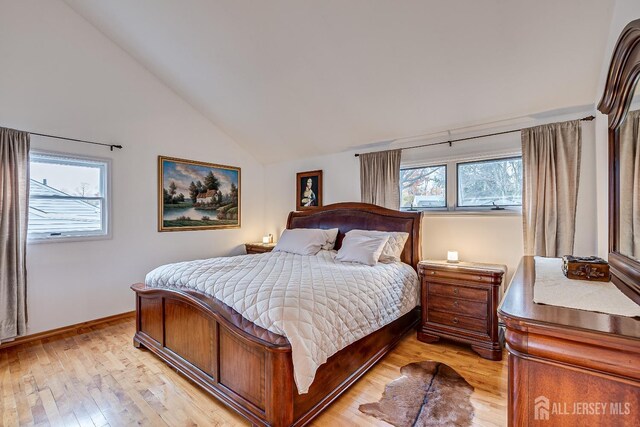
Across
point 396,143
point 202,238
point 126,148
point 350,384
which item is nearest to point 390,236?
point 396,143

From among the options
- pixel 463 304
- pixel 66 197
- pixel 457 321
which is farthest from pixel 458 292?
pixel 66 197

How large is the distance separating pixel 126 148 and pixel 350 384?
3671 mm

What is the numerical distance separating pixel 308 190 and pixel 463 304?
2.77 meters

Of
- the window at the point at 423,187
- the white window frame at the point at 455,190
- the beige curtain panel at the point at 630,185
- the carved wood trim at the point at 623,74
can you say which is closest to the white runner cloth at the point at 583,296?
the beige curtain panel at the point at 630,185

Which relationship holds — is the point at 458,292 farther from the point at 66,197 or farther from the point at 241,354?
the point at 66,197

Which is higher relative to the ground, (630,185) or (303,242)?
(630,185)

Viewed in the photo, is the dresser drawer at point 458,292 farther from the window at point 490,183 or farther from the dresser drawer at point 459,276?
the window at point 490,183

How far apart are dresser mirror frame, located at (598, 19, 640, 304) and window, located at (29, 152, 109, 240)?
4.47 m

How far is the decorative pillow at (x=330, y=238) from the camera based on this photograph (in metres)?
3.63

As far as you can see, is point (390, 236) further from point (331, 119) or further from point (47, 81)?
point (47, 81)

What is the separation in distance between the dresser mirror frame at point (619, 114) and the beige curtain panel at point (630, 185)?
0.05 m

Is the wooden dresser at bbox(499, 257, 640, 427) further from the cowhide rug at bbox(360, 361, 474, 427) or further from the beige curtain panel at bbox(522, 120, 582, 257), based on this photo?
the beige curtain panel at bbox(522, 120, 582, 257)

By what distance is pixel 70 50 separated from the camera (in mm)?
3178

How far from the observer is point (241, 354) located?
5.80 feet
